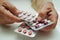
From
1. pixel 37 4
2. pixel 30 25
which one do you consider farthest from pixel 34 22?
pixel 37 4

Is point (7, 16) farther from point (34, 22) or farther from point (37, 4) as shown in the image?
point (37, 4)

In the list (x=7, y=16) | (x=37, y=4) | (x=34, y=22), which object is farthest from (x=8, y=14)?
(x=37, y=4)

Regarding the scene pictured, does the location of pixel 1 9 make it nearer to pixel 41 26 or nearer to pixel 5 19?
pixel 5 19

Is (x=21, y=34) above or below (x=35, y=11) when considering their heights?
below

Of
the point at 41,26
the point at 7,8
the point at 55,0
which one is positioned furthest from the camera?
the point at 55,0

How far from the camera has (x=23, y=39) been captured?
51 centimetres

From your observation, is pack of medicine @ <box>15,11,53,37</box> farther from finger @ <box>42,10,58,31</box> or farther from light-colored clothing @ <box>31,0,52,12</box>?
light-colored clothing @ <box>31,0,52,12</box>

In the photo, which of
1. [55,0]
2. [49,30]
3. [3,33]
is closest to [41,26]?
[49,30]

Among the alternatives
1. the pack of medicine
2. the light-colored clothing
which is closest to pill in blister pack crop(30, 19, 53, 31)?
the pack of medicine

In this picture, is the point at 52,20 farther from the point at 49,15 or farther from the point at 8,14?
the point at 8,14

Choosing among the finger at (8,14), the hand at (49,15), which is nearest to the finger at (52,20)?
the hand at (49,15)

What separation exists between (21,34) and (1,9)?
138mm

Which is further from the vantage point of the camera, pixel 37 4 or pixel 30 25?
pixel 37 4

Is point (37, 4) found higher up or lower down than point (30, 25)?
higher up
